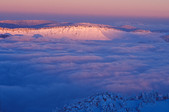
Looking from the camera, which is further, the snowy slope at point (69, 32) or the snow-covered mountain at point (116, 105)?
the snowy slope at point (69, 32)

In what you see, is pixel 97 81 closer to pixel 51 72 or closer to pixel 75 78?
pixel 75 78

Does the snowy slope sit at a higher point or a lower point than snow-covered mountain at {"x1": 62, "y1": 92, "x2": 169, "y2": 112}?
lower

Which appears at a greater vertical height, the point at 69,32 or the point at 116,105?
the point at 116,105

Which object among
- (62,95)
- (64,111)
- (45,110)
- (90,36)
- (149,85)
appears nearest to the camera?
(64,111)

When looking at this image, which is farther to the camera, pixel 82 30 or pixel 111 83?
pixel 82 30

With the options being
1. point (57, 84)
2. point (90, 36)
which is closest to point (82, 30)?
point (90, 36)

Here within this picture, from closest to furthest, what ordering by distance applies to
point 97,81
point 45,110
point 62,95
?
point 45,110 → point 62,95 → point 97,81

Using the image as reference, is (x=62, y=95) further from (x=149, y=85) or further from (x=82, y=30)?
(x=82, y=30)

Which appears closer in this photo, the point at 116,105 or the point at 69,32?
the point at 116,105

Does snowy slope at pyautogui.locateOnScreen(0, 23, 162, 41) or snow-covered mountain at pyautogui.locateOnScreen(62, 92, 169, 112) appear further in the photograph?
snowy slope at pyautogui.locateOnScreen(0, 23, 162, 41)

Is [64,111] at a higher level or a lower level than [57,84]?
higher

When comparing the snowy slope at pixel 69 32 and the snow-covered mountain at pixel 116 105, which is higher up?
the snow-covered mountain at pixel 116 105
